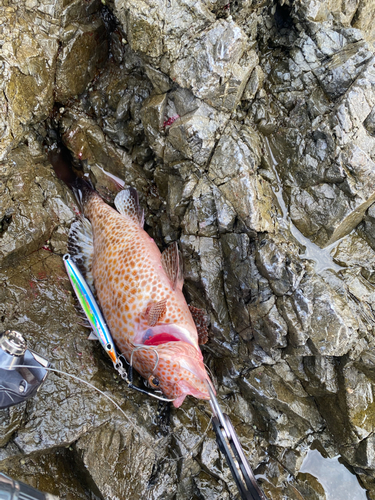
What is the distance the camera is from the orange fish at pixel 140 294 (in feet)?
13.8

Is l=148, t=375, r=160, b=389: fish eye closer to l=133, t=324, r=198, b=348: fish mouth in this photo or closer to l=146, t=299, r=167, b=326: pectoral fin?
l=133, t=324, r=198, b=348: fish mouth

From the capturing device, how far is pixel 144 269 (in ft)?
15.8

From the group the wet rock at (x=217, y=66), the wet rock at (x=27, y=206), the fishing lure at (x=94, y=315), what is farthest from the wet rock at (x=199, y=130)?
the fishing lure at (x=94, y=315)

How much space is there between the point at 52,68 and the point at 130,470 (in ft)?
18.0

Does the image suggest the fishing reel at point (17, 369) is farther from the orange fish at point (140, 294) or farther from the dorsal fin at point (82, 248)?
the dorsal fin at point (82, 248)

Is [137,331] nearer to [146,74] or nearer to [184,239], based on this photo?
[184,239]

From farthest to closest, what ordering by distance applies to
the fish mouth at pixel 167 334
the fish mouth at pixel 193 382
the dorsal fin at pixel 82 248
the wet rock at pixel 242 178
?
the dorsal fin at pixel 82 248 → the fish mouth at pixel 167 334 → the wet rock at pixel 242 178 → the fish mouth at pixel 193 382

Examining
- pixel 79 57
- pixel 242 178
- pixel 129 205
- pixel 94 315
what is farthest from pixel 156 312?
pixel 79 57

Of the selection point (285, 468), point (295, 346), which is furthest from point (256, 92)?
point (285, 468)

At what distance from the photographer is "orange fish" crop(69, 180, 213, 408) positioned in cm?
420

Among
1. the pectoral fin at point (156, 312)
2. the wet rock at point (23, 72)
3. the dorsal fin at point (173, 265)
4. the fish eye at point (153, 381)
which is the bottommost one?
the fish eye at point (153, 381)

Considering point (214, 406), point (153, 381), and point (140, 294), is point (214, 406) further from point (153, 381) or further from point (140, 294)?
point (140, 294)

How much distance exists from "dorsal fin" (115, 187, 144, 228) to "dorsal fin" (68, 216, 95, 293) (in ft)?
2.14

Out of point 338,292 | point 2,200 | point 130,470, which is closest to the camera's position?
point 130,470
